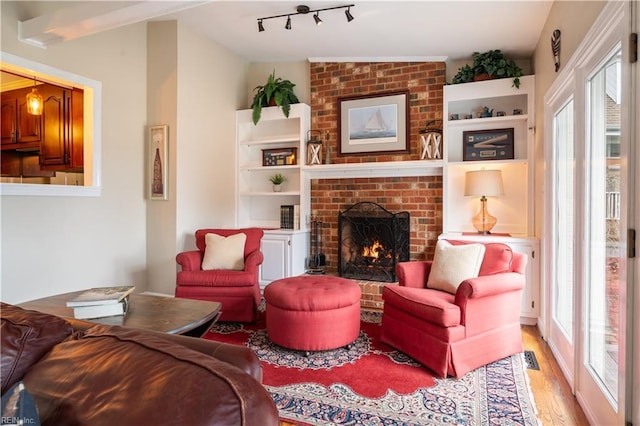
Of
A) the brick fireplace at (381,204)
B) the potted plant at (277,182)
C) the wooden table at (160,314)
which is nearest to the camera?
the wooden table at (160,314)

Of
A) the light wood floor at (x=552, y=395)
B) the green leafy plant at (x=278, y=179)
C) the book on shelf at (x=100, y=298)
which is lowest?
the light wood floor at (x=552, y=395)

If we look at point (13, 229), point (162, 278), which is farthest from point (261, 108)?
point (13, 229)

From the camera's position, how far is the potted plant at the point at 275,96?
4.68 m

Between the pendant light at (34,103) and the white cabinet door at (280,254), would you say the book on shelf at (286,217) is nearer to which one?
the white cabinet door at (280,254)

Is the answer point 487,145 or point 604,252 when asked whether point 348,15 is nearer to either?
point 487,145

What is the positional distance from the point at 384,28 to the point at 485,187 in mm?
1825

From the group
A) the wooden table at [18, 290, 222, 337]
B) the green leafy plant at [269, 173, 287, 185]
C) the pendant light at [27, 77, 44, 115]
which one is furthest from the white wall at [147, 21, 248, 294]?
the wooden table at [18, 290, 222, 337]

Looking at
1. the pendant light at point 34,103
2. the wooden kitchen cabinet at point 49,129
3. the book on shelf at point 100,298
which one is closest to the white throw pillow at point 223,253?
the wooden kitchen cabinet at point 49,129

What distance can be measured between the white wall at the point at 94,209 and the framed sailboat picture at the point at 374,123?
2.35 meters

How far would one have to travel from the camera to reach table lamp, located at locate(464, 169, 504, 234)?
3602 mm

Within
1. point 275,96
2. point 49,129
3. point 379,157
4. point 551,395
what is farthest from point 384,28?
point 49,129

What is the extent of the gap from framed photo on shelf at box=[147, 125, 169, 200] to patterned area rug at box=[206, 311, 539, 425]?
2.21m

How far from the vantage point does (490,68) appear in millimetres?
3805

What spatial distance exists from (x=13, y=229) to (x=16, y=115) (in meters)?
1.53
